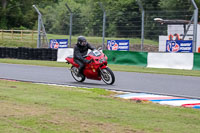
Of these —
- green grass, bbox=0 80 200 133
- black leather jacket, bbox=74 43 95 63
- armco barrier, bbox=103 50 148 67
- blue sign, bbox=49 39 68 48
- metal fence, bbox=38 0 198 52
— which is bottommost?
green grass, bbox=0 80 200 133

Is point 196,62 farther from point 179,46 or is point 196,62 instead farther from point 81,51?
point 81,51

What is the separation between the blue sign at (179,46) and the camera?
20078 millimetres

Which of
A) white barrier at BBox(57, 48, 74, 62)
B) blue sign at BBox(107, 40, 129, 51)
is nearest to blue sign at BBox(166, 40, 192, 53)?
blue sign at BBox(107, 40, 129, 51)

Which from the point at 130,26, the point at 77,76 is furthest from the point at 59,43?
the point at 77,76

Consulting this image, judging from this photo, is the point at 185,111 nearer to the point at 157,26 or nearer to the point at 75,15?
the point at 157,26

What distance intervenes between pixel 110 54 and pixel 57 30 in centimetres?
537

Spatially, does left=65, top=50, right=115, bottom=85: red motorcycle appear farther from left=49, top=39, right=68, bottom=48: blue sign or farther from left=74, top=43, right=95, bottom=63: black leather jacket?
left=49, top=39, right=68, bottom=48: blue sign

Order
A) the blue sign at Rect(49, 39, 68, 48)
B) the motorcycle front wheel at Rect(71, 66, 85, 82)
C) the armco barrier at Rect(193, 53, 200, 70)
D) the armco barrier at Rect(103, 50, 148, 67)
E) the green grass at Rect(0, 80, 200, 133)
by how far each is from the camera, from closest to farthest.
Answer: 1. the green grass at Rect(0, 80, 200, 133)
2. the motorcycle front wheel at Rect(71, 66, 85, 82)
3. the armco barrier at Rect(193, 53, 200, 70)
4. the armco barrier at Rect(103, 50, 148, 67)
5. the blue sign at Rect(49, 39, 68, 48)

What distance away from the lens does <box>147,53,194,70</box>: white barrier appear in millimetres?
19000

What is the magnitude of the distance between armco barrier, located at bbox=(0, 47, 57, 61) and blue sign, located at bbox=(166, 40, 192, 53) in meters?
6.28

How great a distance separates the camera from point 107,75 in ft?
40.2

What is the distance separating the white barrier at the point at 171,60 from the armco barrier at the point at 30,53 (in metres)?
5.83

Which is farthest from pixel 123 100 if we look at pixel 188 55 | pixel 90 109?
pixel 188 55

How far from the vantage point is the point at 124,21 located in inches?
886
